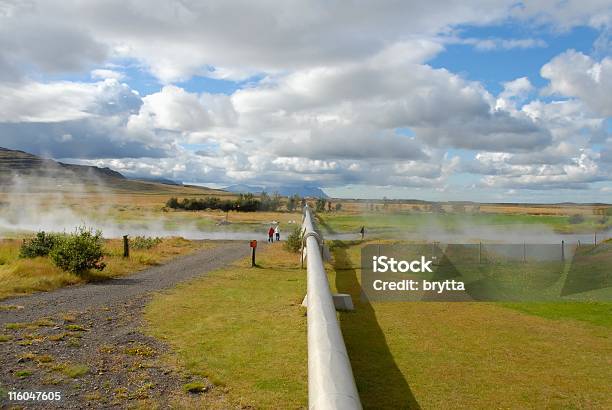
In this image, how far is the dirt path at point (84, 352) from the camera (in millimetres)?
7324

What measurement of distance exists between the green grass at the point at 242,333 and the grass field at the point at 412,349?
0.08 feet

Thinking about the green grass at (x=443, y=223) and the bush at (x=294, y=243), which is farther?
the green grass at (x=443, y=223)

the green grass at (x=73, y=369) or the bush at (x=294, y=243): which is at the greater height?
the bush at (x=294, y=243)

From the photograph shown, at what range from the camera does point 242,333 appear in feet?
36.6

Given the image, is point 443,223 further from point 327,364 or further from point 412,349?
point 327,364

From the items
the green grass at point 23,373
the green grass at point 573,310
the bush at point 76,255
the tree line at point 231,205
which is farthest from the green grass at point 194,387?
the tree line at point 231,205

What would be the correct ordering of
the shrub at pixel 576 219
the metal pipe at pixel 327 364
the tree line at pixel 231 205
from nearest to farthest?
the metal pipe at pixel 327 364, the shrub at pixel 576 219, the tree line at pixel 231 205

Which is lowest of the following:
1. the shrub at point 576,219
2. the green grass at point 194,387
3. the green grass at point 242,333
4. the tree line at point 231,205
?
the green grass at point 242,333

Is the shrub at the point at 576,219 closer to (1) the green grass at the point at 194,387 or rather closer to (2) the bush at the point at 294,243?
(2) the bush at the point at 294,243

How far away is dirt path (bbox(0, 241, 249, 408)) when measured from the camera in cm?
732

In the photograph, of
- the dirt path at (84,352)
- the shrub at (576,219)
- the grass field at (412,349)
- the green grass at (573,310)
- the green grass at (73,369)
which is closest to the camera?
the dirt path at (84,352)

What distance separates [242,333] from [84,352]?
3189mm

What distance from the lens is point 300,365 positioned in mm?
8867

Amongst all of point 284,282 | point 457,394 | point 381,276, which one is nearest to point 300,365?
point 457,394
